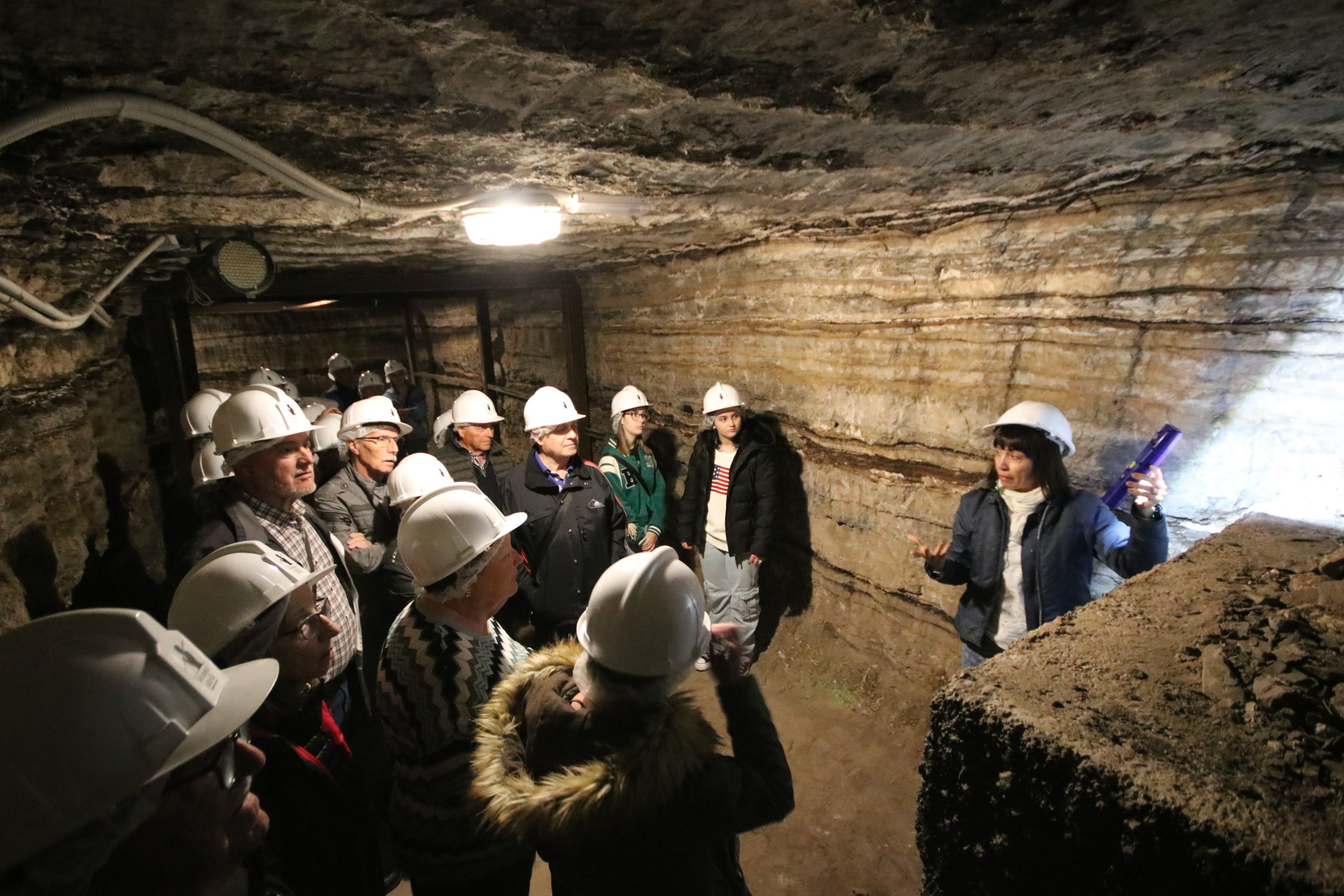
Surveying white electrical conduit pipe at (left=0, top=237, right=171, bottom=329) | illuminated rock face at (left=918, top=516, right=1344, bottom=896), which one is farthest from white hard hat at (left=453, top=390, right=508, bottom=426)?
illuminated rock face at (left=918, top=516, right=1344, bottom=896)

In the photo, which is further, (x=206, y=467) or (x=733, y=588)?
(x=733, y=588)

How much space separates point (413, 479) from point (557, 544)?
0.90m

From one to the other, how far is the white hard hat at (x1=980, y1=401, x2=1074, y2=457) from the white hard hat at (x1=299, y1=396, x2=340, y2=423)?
5.58 metres

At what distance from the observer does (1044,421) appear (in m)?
2.64

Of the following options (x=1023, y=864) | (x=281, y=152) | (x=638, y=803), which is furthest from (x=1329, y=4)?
(x=281, y=152)

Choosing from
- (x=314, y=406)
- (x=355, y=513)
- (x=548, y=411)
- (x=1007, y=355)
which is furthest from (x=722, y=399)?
(x=314, y=406)

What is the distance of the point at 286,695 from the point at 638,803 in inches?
46.6

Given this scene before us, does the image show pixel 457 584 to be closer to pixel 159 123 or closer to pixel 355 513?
pixel 159 123

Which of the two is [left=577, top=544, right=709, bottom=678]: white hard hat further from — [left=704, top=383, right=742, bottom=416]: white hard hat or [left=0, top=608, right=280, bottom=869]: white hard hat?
[left=704, top=383, right=742, bottom=416]: white hard hat

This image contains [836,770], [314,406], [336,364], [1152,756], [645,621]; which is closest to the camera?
[1152,756]

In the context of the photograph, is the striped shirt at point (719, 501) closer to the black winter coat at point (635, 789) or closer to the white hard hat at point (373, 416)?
the white hard hat at point (373, 416)

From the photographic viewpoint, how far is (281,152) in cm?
179

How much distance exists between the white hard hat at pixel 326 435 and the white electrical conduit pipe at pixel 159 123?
11.3ft

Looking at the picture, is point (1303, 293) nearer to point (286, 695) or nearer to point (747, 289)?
point (747, 289)
